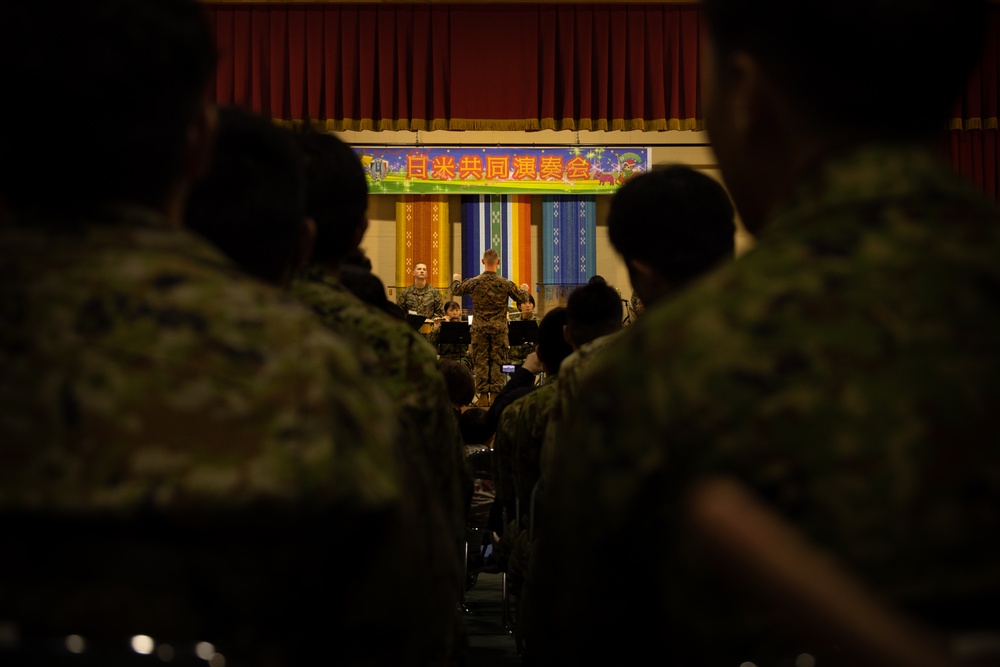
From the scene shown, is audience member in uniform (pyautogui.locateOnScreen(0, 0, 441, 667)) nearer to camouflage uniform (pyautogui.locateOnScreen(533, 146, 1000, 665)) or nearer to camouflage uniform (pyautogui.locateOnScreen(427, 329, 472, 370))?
camouflage uniform (pyautogui.locateOnScreen(533, 146, 1000, 665))

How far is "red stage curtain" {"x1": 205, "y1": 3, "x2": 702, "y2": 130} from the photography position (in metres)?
8.39

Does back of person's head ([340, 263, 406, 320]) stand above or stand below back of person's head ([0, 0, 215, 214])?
below

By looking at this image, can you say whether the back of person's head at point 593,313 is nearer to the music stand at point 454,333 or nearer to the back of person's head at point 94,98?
the back of person's head at point 94,98

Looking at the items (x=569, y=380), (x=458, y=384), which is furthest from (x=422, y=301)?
(x=569, y=380)

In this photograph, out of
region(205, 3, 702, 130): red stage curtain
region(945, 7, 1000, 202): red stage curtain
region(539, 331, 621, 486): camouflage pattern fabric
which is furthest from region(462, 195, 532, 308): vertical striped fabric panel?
region(539, 331, 621, 486): camouflage pattern fabric

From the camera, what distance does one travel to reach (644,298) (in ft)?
5.94

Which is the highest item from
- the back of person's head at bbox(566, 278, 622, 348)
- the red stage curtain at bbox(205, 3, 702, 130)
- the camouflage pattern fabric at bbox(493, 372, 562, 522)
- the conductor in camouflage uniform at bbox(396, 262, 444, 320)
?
the red stage curtain at bbox(205, 3, 702, 130)

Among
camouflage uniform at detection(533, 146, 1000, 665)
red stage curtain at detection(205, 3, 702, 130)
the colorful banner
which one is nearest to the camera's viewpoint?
camouflage uniform at detection(533, 146, 1000, 665)

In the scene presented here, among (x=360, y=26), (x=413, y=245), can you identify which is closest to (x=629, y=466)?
(x=360, y=26)

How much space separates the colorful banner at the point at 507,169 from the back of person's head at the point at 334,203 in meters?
9.11

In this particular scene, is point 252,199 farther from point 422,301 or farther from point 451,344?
point 422,301

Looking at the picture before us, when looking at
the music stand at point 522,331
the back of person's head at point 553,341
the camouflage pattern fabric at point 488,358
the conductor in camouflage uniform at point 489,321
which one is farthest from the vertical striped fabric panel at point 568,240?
the back of person's head at point 553,341

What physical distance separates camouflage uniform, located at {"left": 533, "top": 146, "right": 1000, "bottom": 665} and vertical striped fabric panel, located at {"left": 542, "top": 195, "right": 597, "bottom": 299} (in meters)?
10.4

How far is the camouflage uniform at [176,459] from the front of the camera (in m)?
0.72
